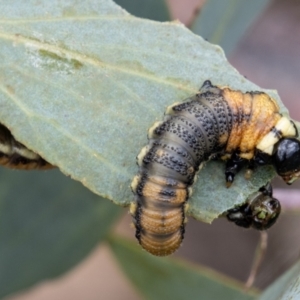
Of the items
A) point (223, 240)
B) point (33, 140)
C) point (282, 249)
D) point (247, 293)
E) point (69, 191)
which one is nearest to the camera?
point (33, 140)

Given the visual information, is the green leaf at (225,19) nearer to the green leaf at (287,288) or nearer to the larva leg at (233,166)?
the larva leg at (233,166)

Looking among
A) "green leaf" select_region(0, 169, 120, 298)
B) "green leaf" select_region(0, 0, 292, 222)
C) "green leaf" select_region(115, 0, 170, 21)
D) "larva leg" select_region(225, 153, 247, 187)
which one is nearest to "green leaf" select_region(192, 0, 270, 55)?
"green leaf" select_region(115, 0, 170, 21)

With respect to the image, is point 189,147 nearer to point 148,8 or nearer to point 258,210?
point 258,210

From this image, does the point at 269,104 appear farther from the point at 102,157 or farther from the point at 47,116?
the point at 47,116

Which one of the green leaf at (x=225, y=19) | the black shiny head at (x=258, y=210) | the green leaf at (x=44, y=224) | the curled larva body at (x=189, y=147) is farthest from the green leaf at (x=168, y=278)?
the green leaf at (x=225, y=19)

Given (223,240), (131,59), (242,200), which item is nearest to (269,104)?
(242,200)

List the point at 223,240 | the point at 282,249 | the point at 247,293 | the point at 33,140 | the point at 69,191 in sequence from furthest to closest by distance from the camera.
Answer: the point at 223,240, the point at 282,249, the point at 69,191, the point at 247,293, the point at 33,140
